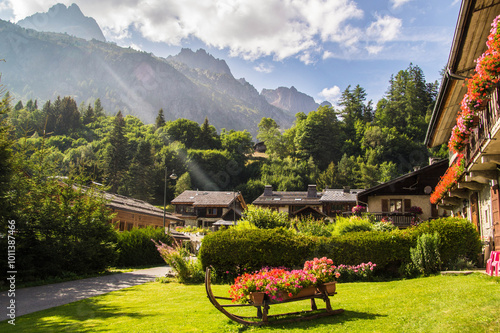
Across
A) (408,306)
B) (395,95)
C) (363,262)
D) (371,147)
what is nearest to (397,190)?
(363,262)

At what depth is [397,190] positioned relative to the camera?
33281 mm

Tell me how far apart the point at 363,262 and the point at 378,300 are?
20.8ft

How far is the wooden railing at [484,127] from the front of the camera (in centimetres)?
867

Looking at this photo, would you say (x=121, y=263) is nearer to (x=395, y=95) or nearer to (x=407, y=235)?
(x=407, y=235)

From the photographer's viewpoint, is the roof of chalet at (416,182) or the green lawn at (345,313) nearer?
the green lawn at (345,313)

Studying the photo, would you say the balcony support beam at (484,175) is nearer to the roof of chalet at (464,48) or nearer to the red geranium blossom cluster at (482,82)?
the red geranium blossom cluster at (482,82)

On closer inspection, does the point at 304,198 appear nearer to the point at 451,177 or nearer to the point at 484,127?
the point at 451,177

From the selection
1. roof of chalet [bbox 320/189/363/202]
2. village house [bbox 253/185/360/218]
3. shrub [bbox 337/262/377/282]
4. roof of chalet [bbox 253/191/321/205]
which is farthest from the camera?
roof of chalet [bbox 253/191/321/205]

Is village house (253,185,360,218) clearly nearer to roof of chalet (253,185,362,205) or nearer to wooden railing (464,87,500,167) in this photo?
roof of chalet (253,185,362,205)

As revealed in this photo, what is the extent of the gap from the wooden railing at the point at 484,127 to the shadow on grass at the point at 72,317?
1001cm

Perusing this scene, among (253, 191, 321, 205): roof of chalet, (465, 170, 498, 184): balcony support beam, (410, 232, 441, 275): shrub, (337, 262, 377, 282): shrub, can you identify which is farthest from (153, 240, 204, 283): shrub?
(253, 191, 321, 205): roof of chalet

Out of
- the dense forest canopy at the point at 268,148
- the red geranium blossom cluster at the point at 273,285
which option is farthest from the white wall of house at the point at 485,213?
the dense forest canopy at the point at 268,148

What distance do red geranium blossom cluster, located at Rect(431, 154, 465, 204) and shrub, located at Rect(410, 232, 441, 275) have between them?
2611 millimetres

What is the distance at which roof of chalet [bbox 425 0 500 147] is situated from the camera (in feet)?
31.1
